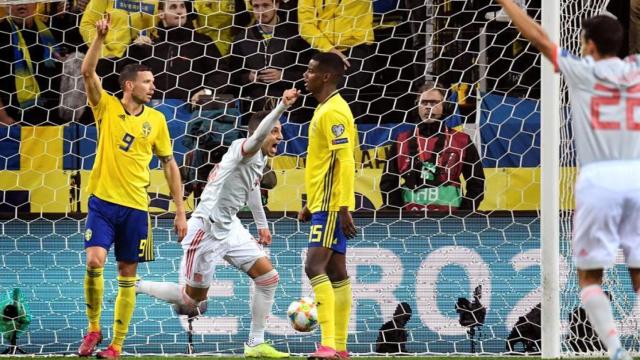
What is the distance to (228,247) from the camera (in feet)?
28.7

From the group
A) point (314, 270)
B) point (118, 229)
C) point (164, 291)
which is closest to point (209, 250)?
point (164, 291)

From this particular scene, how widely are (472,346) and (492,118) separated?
1.68 metres

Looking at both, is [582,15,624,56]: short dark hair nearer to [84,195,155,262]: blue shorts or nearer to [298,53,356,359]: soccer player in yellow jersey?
[298,53,356,359]: soccer player in yellow jersey

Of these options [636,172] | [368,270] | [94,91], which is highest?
[94,91]

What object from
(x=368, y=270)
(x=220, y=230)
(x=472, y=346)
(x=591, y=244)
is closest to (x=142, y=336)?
(x=220, y=230)

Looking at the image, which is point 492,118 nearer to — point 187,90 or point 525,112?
point 525,112

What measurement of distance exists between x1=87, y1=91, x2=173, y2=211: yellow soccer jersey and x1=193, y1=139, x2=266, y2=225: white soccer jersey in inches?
28.0

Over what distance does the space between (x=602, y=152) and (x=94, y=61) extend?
325 centimetres

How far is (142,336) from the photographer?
30.1 feet

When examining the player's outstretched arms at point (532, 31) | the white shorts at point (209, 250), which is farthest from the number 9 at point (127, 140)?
the player's outstretched arms at point (532, 31)

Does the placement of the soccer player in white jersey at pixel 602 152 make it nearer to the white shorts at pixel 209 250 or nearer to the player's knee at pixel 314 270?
the player's knee at pixel 314 270

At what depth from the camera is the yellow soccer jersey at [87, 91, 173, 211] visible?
7840mm

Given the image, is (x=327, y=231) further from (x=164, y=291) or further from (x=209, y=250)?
(x=164, y=291)

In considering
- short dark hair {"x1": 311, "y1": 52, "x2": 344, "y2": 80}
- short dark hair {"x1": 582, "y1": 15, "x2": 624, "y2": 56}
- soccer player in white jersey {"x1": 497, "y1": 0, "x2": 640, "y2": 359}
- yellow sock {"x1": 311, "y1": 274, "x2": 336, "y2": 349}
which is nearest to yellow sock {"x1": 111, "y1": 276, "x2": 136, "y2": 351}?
yellow sock {"x1": 311, "y1": 274, "x2": 336, "y2": 349}
